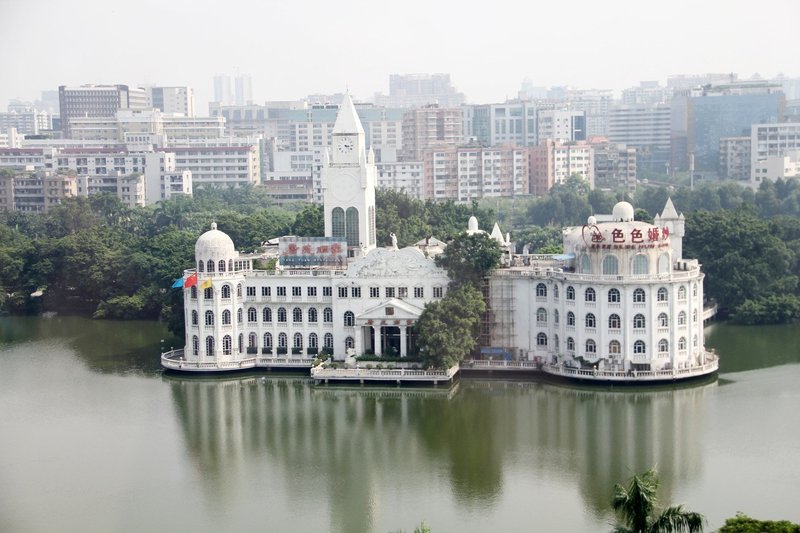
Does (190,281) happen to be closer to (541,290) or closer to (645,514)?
(541,290)

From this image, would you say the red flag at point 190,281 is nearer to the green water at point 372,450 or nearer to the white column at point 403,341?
the green water at point 372,450

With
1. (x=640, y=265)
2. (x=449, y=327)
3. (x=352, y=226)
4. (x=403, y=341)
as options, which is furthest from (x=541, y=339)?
(x=352, y=226)

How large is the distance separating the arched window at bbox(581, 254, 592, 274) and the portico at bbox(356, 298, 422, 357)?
627cm

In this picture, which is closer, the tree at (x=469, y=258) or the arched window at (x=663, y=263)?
the arched window at (x=663, y=263)

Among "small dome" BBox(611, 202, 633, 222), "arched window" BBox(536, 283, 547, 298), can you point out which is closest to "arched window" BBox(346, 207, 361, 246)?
"arched window" BBox(536, 283, 547, 298)

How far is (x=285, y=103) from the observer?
191 m

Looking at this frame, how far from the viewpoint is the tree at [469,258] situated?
51.3m

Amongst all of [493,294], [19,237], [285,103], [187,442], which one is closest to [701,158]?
[285,103]

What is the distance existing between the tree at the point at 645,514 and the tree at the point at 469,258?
21812mm

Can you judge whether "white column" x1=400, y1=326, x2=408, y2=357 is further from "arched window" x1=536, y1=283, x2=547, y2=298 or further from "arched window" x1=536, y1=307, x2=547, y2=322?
"arched window" x1=536, y1=283, x2=547, y2=298

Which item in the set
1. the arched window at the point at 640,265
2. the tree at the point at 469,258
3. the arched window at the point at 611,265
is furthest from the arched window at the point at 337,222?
the arched window at the point at 640,265

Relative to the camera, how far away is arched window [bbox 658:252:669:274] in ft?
163

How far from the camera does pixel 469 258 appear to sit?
168 feet

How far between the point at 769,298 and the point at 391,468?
88.3 feet
